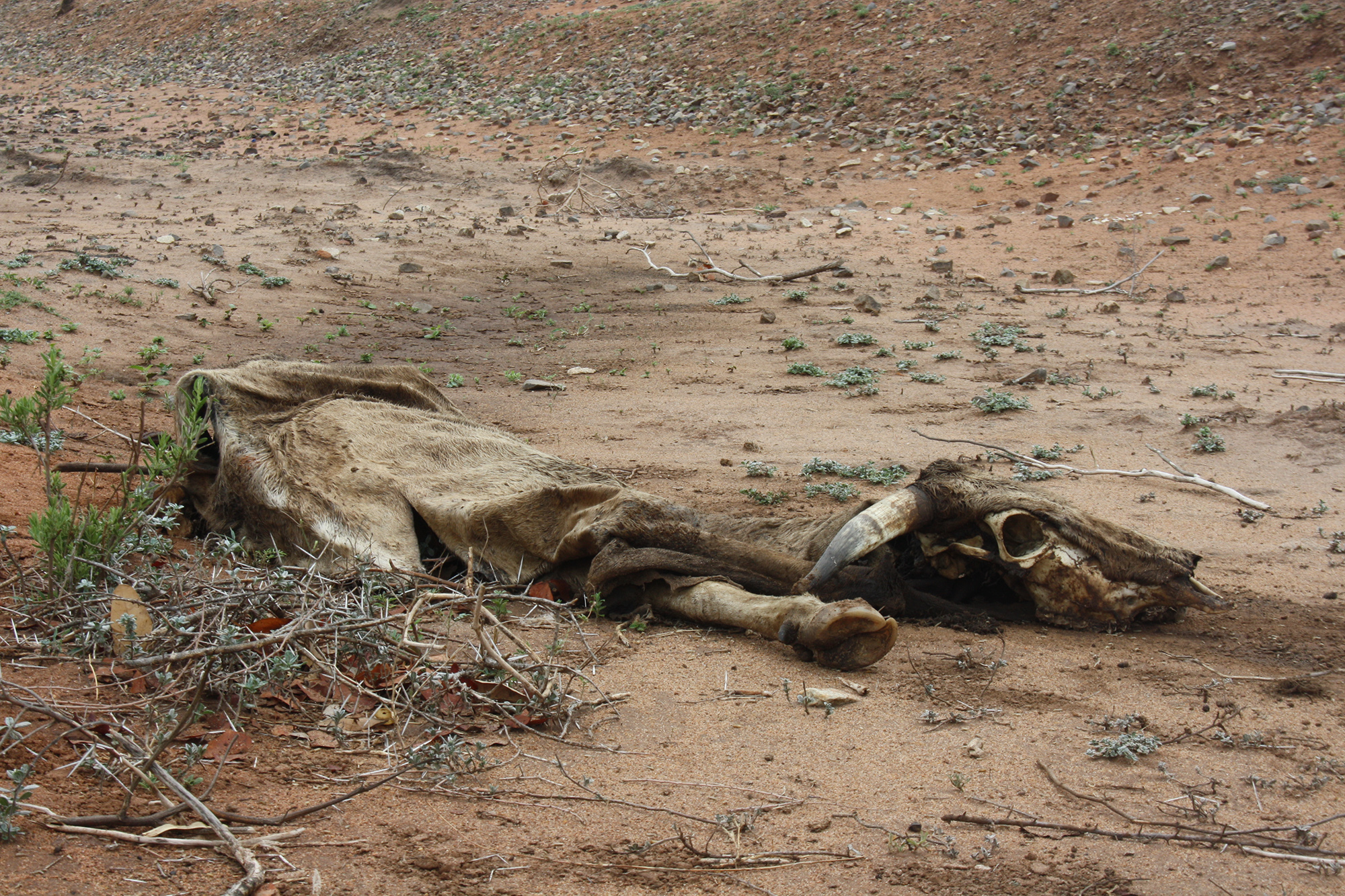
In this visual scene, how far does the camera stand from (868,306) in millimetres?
8359

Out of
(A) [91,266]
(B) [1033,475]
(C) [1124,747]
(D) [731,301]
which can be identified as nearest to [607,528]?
(C) [1124,747]

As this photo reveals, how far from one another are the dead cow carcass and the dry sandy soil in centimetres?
18

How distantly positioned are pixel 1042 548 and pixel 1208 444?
2.79 metres

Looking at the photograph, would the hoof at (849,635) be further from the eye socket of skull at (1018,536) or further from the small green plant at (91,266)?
the small green plant at (91,266)

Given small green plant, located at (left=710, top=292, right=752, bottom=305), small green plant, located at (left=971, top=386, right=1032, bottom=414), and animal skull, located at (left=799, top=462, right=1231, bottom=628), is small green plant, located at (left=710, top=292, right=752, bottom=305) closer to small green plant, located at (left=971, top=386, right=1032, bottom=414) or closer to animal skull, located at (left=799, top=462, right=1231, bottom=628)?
small green plant, located at (left=971, top=386, right=1032, bottom=414)

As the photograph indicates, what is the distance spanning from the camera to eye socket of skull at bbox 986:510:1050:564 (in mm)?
3117

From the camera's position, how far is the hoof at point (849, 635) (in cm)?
289

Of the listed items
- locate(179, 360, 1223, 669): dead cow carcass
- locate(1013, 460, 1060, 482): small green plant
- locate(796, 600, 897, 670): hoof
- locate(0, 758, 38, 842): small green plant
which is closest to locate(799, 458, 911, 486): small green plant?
locate(1013, 460, 1060, 482): small green plant

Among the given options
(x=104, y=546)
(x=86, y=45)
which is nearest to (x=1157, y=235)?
(x=104, y=546)

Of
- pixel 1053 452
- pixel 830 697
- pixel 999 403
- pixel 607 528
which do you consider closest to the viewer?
pixel 830 697

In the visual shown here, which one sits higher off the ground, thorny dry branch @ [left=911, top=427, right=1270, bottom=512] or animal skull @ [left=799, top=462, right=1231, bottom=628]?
animal skull @ [left=799, top=462, right=1231, bottom=628]

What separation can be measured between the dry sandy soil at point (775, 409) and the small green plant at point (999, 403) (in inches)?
4.2

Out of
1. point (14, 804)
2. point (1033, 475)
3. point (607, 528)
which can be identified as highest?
point (14, 804)

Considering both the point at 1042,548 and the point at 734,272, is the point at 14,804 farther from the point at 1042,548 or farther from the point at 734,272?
the point at 734,272
